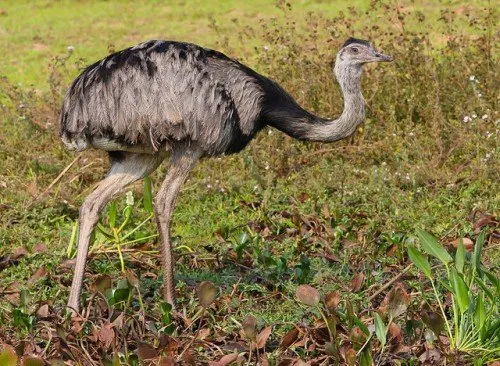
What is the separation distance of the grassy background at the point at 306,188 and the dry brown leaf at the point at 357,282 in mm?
44

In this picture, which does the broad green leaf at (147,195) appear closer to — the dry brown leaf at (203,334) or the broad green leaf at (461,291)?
the dry brown leaf at (203,334)

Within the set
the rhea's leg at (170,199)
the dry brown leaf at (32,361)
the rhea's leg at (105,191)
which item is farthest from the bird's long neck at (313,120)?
the dry brown leaf at (32,361)

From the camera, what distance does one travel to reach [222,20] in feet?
38.9

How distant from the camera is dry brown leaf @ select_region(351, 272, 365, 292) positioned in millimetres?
4668

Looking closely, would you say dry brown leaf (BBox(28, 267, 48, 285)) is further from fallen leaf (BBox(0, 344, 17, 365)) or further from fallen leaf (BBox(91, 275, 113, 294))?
fallen leaf (BBox(0, 344, 17, 365))

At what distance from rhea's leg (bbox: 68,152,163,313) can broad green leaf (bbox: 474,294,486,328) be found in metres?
1.54

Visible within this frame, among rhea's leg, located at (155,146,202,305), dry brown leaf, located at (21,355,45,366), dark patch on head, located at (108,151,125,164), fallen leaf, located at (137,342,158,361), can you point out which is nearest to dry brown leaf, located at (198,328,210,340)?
fallen leaf, located at (137,342,158,361)

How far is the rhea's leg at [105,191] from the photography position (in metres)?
4.55

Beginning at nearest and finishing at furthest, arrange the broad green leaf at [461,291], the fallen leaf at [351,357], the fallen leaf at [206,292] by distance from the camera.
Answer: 1. the fallen leaf at [351,357]
2. the broad green leaf at [461,291]
3. the fallen leaf at [206,292]

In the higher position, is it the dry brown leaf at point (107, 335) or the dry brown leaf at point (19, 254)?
the dry brown leaf at point (107, 335)

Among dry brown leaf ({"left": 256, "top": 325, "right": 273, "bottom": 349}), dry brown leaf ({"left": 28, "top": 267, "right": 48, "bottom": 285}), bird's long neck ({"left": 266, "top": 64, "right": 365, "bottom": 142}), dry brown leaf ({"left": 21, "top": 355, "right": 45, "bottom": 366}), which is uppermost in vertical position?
bird's long neck ({"left": 266, "top": 64, "right": 365, "bottom": 142})

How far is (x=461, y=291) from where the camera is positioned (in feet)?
12.8

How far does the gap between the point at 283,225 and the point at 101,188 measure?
1338mm

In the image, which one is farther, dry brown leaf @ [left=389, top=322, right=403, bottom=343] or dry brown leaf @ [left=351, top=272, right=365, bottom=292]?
dry brown leaf @ [left=351, top=272, right=365, bottom=292]
